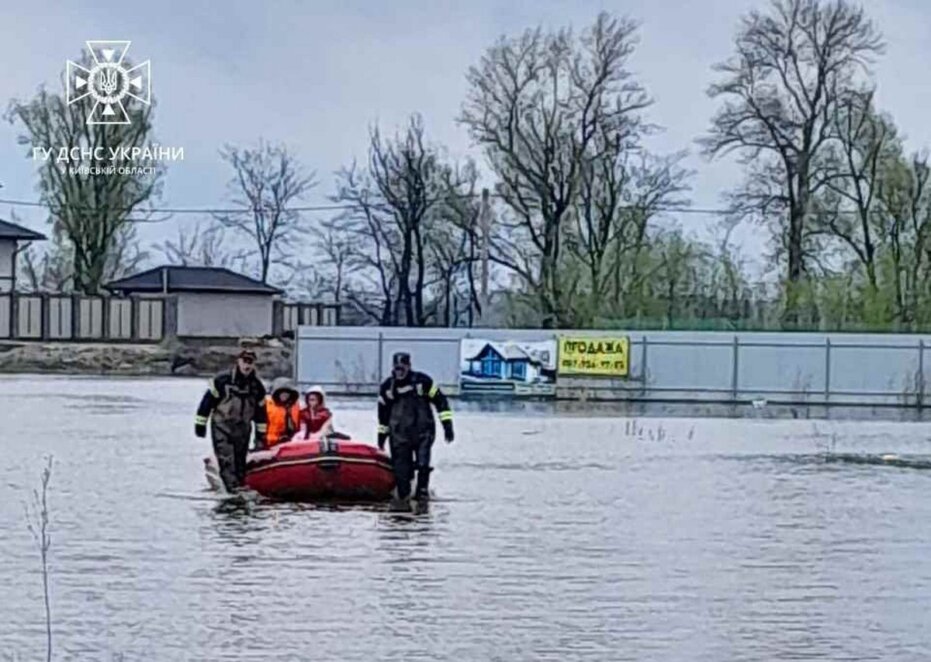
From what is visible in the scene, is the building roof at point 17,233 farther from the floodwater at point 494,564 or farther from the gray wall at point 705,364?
the floodwater at point 494,564

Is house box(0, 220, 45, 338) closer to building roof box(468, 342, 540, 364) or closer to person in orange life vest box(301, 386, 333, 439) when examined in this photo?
building roof box(468, 342, 540, 364)

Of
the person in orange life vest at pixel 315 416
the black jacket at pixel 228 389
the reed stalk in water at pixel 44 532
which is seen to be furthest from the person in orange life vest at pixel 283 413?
the reed stalk in water at pixel 44 532

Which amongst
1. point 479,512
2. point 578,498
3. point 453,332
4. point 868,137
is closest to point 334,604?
point 479,512

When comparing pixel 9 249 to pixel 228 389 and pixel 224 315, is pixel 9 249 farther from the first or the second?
pixel 228 389

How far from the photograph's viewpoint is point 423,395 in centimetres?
2009

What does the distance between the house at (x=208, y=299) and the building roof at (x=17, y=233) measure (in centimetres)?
355

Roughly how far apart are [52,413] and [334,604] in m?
27.7

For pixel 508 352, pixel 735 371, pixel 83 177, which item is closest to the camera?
pixel 735 371

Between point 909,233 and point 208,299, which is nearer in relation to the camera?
point 909,233

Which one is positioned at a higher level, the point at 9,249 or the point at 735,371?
the point at 9,249

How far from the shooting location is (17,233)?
78.2 metres

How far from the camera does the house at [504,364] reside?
5312 cm

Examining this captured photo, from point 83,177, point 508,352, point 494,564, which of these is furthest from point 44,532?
point 83,177

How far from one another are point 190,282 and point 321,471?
59540mm
